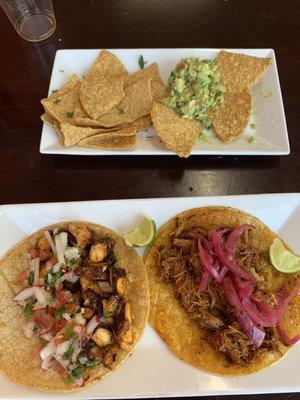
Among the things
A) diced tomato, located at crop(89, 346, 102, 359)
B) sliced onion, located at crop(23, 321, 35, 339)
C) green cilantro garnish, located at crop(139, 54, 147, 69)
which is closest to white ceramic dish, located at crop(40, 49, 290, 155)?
green cilantro garnish, located at crop(139, 54, 147, 69)

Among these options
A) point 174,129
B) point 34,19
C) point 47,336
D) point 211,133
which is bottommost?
point 47,336

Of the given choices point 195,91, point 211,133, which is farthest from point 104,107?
point 211,133

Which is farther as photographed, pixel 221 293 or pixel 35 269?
pixel 35 269

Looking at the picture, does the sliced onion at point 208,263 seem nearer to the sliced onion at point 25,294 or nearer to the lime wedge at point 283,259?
the lime wedge at point 283,259

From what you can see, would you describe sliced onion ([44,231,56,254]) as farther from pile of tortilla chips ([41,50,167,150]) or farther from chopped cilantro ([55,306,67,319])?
pile of tortilla chips ([41,50,167,150])

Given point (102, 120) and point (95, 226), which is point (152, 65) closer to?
point (102, 120)

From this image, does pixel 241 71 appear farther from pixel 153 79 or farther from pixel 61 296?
pixel 61 296
